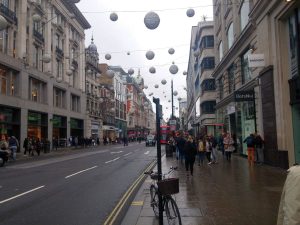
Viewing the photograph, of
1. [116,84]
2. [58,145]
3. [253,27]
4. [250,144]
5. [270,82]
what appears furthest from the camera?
[116,84]

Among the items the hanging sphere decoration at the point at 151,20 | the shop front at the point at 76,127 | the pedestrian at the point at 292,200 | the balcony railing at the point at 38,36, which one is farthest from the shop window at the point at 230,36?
the shop front at the point at 76,127

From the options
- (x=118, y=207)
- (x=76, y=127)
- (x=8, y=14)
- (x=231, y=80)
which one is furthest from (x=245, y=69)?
(x=76, y=127)

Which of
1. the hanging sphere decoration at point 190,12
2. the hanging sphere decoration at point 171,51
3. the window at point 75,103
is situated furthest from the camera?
the window at point 75,103

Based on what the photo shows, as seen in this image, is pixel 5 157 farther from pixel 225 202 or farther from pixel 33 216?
pixel 225 202

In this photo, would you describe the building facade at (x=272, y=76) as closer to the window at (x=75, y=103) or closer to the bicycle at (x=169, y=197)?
the bicycle at (x=169, y=197)

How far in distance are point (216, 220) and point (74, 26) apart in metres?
55.1

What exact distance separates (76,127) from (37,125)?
16414 mm

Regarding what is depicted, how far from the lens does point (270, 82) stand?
18844mm

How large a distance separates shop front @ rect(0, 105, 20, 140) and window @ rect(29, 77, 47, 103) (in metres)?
4.40

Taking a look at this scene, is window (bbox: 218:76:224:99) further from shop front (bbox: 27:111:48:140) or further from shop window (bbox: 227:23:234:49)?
shop front (bbox: 27:111:48:140)

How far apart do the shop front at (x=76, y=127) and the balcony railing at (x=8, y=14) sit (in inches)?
856

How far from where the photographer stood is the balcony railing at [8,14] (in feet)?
114

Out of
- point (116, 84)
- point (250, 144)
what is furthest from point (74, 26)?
point (250, 144)

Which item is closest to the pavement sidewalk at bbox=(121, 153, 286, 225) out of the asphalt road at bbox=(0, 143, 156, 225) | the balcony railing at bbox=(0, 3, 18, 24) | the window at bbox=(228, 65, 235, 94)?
the asphalt road at bbox=(0, 143, 156, 225)
